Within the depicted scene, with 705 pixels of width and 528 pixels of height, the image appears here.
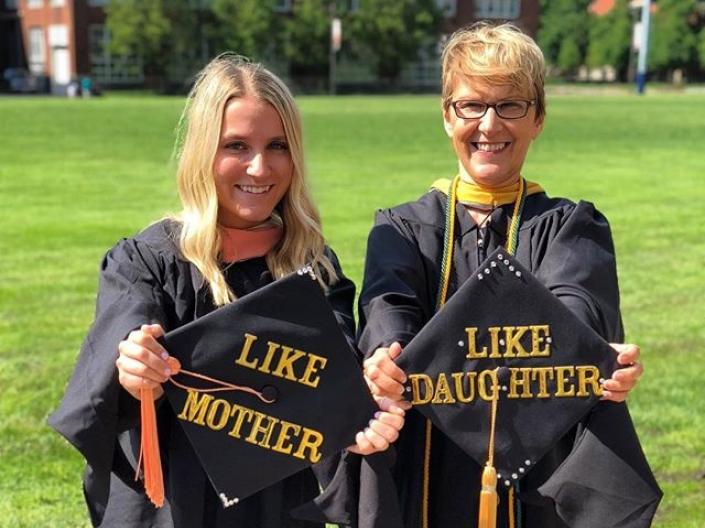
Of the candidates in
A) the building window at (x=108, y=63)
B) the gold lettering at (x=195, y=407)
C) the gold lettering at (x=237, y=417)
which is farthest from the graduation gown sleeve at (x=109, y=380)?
the building window at (x=108, y=63)

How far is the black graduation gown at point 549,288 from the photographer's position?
2.32 meters

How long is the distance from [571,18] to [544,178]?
65.9 metres

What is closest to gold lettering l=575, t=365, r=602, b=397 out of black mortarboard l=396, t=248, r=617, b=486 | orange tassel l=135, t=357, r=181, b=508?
black mortarboard l=396, t=248, r=617, b=486

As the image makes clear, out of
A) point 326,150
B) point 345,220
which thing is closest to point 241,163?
point 345,220

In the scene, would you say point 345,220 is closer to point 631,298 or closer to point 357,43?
point 631,298

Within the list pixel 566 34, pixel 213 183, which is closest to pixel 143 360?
pixel 213 183

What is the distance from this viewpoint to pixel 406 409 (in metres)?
2.34

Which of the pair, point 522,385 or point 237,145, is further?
point 237,145

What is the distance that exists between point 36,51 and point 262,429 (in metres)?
62.6

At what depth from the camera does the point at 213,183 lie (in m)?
2.53

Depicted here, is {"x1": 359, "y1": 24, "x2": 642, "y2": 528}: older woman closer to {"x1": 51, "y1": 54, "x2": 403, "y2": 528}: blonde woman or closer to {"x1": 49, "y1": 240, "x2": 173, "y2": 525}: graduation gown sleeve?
{"x1": 51, "y1": 54, "x2": 403, "y2": 528}: blonde woman

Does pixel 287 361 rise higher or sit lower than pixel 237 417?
higher

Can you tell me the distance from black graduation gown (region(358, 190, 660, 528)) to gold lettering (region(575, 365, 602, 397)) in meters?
0.08

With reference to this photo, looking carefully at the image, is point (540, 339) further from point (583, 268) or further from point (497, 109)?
point (497, 109)
